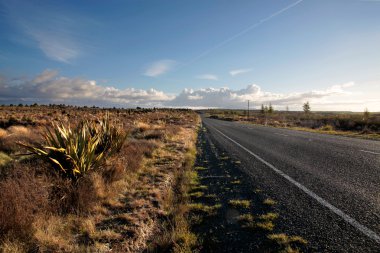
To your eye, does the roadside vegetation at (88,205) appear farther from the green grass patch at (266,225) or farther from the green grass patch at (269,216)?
the green grass patch at (269,216)

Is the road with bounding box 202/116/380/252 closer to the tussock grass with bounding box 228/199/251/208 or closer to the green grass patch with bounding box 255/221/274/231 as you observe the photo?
the green grass patch with bounding box 255/221/274/231

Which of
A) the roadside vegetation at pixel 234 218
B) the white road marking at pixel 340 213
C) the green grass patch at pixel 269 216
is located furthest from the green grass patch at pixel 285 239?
the white road marking at pixel 340 213

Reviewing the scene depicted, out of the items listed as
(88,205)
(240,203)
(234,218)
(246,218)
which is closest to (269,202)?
(240,203)

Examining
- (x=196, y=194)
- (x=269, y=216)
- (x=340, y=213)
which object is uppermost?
(x=340, y=213)

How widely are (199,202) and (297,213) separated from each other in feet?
6.08

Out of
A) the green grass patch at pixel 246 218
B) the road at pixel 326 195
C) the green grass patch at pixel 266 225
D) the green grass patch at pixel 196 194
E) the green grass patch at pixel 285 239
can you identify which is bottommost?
the green grass patch at pixel 196 194

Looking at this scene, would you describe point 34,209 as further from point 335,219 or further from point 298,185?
point 298,185

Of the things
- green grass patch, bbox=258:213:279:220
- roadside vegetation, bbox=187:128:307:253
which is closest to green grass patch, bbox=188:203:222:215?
roadside vegetation, bbox=187:128:307:253

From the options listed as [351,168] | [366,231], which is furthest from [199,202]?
[351,168]

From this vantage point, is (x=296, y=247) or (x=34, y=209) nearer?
(x=296, y=247)

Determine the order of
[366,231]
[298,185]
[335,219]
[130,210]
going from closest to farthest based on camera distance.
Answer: [366,231]
[335,219]
[130,210]
[298,185]

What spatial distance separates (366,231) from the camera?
3.46 meters

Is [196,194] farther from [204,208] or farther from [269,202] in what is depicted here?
[269,202]

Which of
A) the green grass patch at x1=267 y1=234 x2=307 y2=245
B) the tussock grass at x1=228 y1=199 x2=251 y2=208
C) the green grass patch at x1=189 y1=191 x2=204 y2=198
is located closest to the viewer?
the green grass patch at x1=267 y1=234 x2=307 y2=245
